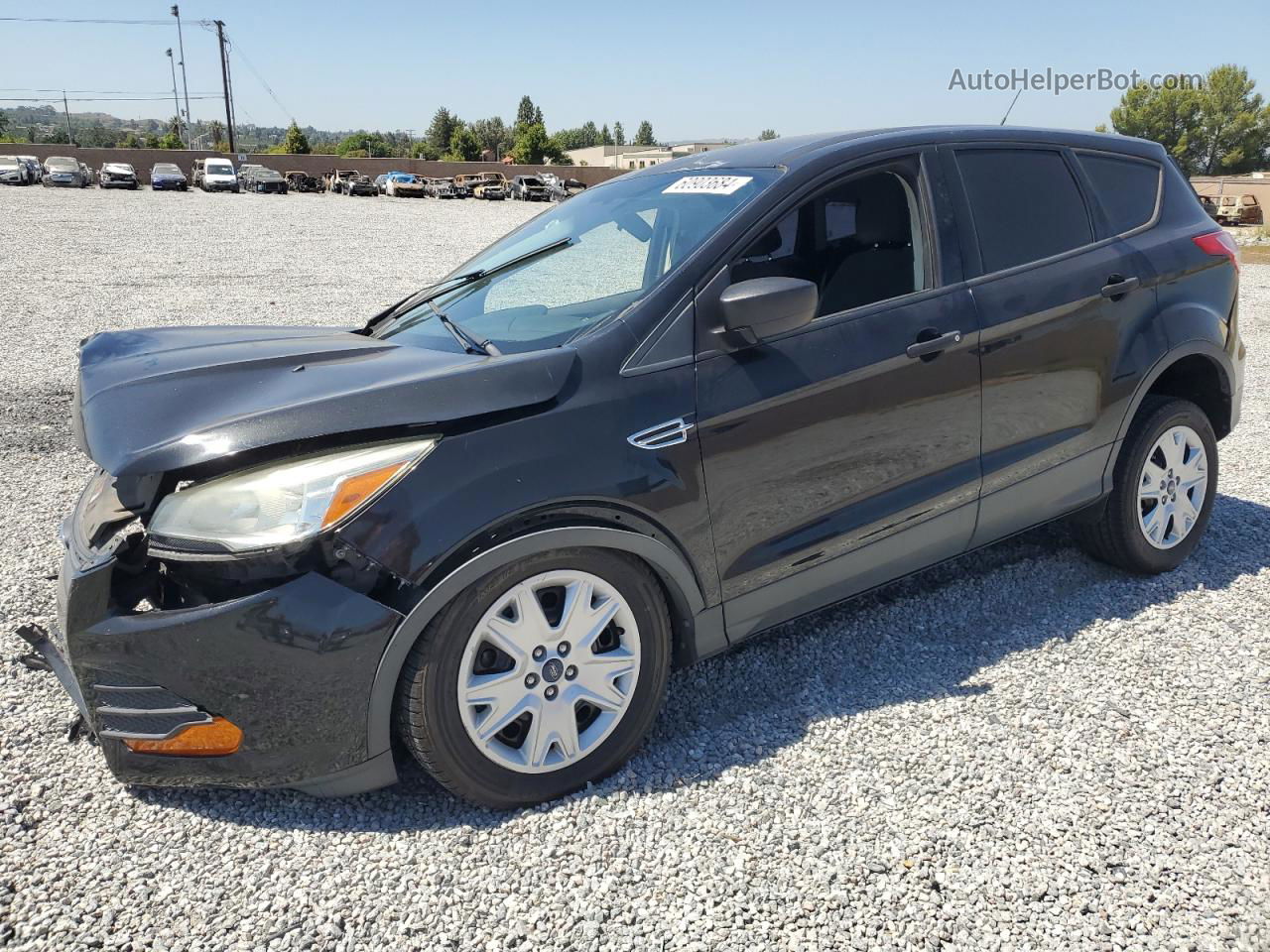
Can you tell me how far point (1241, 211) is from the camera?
109 feet

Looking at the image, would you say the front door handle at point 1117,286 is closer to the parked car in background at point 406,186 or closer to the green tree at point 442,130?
the parked car in background at point 406,186

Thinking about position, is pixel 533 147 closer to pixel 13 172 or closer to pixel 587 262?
pixel 13 172

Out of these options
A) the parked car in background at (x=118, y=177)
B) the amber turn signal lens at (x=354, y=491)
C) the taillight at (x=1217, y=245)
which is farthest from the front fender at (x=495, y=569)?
the parked car in background at (x=118, y=177)

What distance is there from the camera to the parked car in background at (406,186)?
4638cm

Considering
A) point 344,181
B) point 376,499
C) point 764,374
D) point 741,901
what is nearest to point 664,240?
point 764,374

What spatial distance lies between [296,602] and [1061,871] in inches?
80.1

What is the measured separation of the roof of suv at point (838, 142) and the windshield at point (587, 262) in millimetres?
99

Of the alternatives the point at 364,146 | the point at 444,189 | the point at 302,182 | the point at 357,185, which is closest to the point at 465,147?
the point at 364,146

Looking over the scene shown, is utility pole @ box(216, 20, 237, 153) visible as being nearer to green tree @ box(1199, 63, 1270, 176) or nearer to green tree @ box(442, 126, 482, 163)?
green tree @ box(442, 126, 482, 163)

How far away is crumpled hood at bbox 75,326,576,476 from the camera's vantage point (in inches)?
91.4

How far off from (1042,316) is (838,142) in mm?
1000

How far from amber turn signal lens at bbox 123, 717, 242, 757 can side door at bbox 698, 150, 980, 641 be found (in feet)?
4.62

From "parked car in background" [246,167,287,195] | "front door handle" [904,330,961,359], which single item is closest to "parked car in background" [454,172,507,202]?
"parked car in background" [246,167,287,195]

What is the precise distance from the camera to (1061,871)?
2.39m
